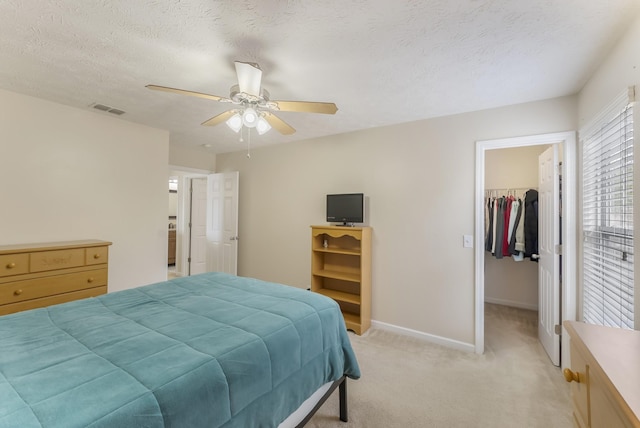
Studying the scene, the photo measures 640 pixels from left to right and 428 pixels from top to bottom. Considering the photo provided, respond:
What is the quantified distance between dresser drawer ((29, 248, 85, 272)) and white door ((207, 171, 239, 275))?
2173 mm

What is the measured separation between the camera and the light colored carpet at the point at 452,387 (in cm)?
189

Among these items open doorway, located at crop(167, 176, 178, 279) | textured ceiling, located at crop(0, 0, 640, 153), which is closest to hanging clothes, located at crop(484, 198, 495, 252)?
textured ceiling, located at crop(0, 0, 640, 153)

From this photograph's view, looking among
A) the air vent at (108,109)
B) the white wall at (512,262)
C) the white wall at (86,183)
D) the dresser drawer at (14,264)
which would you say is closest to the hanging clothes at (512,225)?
the white wall at (512,262)

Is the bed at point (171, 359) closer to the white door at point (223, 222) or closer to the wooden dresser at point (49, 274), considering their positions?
the wooden dresser at point (49, 274)

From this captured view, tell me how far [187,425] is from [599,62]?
122 inches

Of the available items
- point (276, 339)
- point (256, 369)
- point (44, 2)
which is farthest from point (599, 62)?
point (44, 2)

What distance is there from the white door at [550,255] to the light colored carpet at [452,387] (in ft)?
0.69

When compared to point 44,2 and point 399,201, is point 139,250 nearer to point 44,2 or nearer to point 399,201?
point 44,2

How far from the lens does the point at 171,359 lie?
1099 mm

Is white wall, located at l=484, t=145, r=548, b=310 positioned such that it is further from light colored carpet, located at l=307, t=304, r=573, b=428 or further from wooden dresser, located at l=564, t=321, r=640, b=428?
wooden dresser, located at l=564, t=321, r=640, b=428

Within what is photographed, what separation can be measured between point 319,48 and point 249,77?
19.2 inches

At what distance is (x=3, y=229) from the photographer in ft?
8.18

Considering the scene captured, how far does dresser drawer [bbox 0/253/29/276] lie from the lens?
2180 millimetres

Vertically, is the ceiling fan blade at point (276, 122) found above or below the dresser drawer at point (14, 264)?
above
